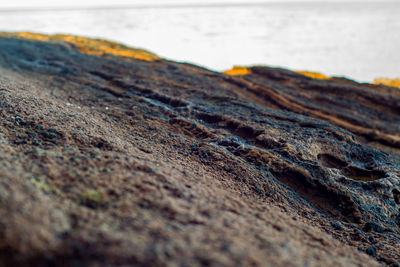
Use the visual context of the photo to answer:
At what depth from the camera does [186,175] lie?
4.52 meters

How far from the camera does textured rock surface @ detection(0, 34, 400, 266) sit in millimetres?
2533

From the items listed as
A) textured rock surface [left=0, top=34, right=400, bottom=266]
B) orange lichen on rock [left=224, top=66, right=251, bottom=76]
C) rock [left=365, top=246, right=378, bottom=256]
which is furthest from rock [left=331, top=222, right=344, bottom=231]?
orange lichen on rock [left=224, top=66, right=251, bottom=76]

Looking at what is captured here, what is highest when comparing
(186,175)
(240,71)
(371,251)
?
(240,71)

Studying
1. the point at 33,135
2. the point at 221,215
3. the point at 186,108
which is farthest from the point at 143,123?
the point at 221,215

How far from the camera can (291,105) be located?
11.5 metres

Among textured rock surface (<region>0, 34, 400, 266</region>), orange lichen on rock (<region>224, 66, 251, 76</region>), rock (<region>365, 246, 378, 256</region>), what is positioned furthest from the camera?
orange lichen on rock (<region>224, 66, 251, 76</region>)

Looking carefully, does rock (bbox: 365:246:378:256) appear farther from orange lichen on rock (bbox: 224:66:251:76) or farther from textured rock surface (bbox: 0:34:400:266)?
orange lichen on rock (bbox: 224:66:251:76)

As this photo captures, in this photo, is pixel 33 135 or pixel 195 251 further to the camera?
pixel 33 135

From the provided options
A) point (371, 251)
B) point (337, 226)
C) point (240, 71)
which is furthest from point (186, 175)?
point (240, 71)

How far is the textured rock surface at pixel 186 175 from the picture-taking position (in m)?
2.53

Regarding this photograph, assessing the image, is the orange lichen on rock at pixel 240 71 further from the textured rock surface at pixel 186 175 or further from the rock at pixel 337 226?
the rock at pixel 337 226

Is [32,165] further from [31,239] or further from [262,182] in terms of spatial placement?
[262,182]

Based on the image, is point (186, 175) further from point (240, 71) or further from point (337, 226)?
point (240, 71)

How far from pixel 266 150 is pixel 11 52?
1558 cm
